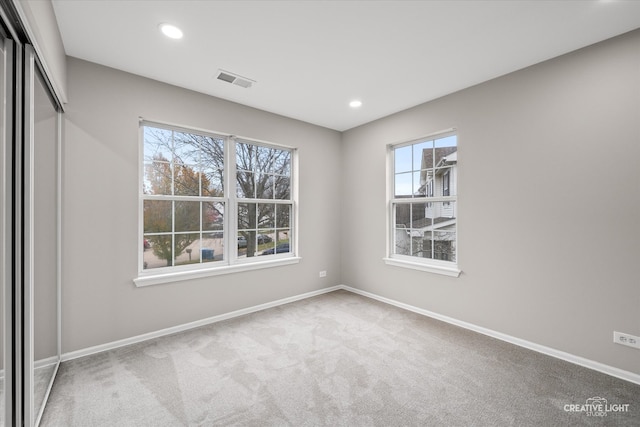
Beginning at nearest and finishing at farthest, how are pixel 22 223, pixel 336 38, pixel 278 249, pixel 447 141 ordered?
pixel 22 223 → pixel 336 38 → pixel 447 141 → pixel 278 249

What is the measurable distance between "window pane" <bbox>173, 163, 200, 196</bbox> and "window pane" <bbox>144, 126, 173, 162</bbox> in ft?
0.52

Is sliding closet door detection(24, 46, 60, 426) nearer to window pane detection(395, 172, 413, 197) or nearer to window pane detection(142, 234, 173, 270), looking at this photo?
window pane detection(142, 234, 173, 270)

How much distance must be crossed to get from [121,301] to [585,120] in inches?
175

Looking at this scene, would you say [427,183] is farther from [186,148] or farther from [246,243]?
[186,148]

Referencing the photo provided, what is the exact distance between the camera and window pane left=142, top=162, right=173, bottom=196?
291 cm

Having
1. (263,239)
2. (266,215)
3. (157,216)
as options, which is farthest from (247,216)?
(157,216)

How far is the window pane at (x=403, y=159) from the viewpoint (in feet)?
12.5

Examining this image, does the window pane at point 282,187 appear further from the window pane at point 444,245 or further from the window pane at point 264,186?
the window pane at point 444,245

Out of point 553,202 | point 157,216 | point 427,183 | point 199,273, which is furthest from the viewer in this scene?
point 427,183

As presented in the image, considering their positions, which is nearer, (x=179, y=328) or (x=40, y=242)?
(x=40, y=242)

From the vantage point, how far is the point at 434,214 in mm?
3484

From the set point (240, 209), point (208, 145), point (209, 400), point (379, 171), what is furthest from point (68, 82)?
point (379, 171)

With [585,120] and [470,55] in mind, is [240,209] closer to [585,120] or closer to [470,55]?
[470,55]

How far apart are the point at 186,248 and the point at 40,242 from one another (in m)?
1.32
